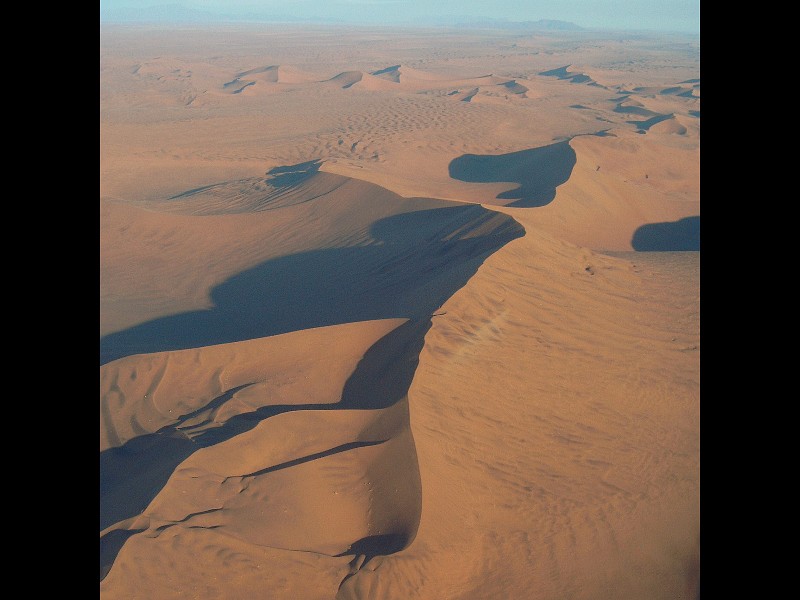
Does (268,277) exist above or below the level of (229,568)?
above

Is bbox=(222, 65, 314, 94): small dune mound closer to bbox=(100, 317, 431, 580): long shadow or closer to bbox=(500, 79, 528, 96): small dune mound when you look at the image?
bbox=(500, 79, 528, 96): small dune mound

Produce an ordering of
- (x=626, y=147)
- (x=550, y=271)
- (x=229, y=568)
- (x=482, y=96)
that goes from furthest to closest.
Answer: (x=482, y=96)
(x=626, y=147)
(x=550, y=271)
(x=229, y=568)

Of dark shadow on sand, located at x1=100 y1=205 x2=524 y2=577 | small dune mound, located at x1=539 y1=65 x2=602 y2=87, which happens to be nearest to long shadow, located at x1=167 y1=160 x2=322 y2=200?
dark shadow on sand, located at x1=100 y1=205 x2=524 y2=577

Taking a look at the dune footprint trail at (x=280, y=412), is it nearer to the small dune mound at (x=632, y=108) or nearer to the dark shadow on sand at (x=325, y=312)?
the dark shadow on sand at (x=325, y=312)

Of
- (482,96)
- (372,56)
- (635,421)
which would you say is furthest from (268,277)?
(372,56)
